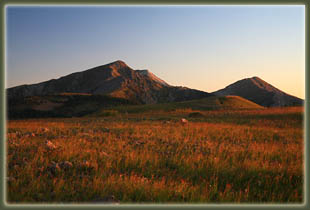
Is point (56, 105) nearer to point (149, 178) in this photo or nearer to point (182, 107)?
point (182, 107)

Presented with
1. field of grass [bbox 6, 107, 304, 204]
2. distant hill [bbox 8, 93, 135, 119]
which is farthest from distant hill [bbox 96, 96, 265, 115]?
distant hill [bbox 8, 93, 135, 119]

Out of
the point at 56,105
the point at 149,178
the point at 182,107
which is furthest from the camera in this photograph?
the point at 56,105

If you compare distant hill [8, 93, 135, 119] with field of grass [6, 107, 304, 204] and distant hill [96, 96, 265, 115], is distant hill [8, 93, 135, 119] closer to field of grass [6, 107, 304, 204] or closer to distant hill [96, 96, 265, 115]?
distant hill [96, 96, 265, 115]

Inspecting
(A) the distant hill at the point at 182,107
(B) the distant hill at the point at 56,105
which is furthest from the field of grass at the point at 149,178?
(B) the distant hill at the point at 56,105

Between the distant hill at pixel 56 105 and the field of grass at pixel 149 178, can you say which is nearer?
the field of grass at pixel 149 178

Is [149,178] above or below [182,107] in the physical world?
above

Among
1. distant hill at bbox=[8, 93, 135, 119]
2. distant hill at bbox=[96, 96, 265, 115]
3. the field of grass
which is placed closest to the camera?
the field of grass

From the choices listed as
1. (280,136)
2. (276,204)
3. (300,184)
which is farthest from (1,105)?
(280,136)

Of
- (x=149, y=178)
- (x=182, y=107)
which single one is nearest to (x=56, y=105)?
(x=182, y=107)

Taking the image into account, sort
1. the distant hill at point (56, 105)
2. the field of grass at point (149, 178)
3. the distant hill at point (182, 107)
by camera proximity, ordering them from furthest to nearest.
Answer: the distant hill at point (56, 105) → the distant hill at point (182, 107) → the field of grass at point (149, 178)

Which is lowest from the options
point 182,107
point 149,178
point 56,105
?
point 56,105

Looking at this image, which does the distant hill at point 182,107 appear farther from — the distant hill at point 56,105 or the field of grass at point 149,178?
the distant hill at point 56,105

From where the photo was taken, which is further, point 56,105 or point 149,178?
point 56,105

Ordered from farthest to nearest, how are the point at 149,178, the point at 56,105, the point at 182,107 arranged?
1. the point at 56,105
2. the point at 182,107
3. the point at 149,178
